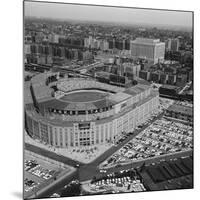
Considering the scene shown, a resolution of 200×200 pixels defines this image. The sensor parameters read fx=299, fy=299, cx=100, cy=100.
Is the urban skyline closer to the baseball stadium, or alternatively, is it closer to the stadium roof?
the baseball stadium

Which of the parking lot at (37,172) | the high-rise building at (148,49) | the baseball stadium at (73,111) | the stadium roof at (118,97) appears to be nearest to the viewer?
the parking lot at (37,172)

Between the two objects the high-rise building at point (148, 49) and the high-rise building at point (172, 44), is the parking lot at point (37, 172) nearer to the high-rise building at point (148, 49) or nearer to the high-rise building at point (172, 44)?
the high-rise building at point (148, 49)

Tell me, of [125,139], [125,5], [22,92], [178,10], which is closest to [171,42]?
[178,10]

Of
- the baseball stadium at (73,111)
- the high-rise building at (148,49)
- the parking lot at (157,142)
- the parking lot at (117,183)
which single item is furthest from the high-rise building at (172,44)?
the parking lot at (117,183)

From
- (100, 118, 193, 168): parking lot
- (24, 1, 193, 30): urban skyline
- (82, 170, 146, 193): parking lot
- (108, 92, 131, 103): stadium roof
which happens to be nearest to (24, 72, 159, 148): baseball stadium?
(108, 92, 131, 103): stadium roof

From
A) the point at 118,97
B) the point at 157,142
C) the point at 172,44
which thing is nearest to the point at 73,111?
the point at 118,97
